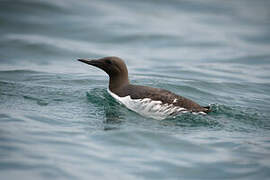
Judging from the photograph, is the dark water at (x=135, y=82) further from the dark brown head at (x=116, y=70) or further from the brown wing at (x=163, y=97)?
the dark brown head at (x=116, y=70)

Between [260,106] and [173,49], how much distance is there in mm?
5805

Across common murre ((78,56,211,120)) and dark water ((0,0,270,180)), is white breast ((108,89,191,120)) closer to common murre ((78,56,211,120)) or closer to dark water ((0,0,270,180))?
common murre ((78,56,211,120))

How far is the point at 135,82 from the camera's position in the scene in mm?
11336

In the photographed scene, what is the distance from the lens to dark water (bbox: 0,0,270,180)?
636 centimetres

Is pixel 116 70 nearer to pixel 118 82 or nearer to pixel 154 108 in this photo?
pixel 118 82

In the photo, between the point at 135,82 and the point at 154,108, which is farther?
the point at 135,82

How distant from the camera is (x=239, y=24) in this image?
17.8 metres

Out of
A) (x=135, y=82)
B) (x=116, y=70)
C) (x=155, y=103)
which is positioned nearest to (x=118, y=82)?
(x=116, y=70)

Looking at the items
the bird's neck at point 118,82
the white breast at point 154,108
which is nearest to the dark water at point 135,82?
the white breast at point 154,108

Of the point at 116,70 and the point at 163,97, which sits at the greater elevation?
the point at 116,70

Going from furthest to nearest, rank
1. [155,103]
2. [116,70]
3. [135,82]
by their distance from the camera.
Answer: [135,82]
[116,70]
[155,103]

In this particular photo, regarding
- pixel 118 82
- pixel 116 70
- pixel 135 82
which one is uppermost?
pixel 116 70

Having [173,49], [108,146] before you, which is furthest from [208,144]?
[173,49]

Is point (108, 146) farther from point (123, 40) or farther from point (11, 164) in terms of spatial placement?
point (123, 40)
